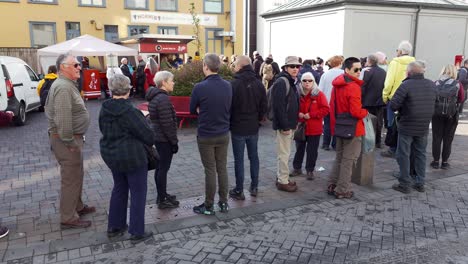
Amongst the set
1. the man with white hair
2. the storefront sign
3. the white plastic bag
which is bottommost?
the white plastic bag

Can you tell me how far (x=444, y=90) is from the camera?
20.6 feet

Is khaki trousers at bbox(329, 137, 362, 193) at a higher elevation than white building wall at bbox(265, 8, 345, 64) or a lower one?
lower

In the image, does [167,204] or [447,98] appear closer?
[167,204]

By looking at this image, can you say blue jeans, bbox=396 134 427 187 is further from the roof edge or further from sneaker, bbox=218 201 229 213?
the roof edge

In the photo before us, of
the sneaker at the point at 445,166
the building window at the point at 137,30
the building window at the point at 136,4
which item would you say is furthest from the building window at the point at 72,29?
the sneaker at the point at 445,166

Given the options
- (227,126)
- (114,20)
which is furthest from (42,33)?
(227,126)

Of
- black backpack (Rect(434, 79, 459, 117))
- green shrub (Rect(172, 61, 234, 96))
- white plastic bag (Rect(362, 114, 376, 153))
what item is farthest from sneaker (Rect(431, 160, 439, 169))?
green shrub (Rect(172, 61, 234, 96))

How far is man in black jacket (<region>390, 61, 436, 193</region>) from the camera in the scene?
541 cm

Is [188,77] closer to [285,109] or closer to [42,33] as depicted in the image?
[285,109]

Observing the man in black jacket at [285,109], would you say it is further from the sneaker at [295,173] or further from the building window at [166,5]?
the building window at [166,5]

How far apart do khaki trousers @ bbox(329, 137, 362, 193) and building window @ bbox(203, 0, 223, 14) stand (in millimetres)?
25113

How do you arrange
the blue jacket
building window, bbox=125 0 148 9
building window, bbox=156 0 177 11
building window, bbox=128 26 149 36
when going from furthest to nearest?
building window, bbox=156 0 177 11 → building window, bbox=128 26 149 36 → building window, bbox=125 0 148 9 → the blue jacket

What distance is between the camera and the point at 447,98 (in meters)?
6.25

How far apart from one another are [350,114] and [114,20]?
927 inches
